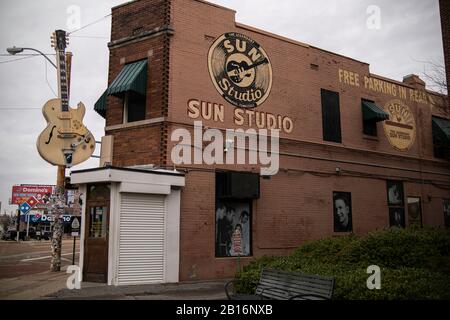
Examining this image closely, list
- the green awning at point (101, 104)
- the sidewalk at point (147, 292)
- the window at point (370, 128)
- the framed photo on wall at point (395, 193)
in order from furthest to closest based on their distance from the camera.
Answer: the framed photo on wall at point (395, 193)
the window at point (370, 128)
the green awning at point (101, 104)
the sidewalk at point (147, 292)

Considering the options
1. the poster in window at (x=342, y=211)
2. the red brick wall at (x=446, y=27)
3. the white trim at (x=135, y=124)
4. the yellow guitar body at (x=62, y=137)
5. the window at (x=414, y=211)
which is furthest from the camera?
the window at (x=414, y=211)

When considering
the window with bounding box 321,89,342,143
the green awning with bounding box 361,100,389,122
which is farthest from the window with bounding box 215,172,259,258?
the green awning with bounding box 361,100,389,122

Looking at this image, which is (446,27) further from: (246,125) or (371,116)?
(246,125)

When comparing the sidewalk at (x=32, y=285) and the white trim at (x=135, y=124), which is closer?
the sidewalk at (x=32, y=285)

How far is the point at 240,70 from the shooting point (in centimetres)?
1662

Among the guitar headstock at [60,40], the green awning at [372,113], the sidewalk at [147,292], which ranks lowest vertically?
the sidewalk at [147,292]

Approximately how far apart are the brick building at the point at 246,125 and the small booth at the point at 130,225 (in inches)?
9.7

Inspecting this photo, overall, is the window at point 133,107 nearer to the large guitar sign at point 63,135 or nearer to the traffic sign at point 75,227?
the large guitar sign at point 63,135

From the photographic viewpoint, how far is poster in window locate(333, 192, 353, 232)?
61.3 feet

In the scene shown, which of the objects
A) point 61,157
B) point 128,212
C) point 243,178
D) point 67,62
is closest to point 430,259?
point 243,178

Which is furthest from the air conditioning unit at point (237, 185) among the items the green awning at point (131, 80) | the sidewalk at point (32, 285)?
the sidewalk at point (32, 285)

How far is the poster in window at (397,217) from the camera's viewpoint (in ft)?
67.8

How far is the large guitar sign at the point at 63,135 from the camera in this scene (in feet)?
51.5

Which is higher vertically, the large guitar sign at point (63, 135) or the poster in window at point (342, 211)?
the large guitar sign at point (63, 135)
